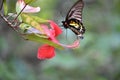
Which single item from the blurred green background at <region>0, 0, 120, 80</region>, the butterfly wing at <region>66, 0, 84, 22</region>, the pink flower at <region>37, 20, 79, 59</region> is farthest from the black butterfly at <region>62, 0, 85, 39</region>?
the blurred green background at <region>0, 0, 120, 80</region>

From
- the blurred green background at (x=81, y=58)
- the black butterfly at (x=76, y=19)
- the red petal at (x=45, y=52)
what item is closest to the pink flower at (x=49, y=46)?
the red petal at (x=45, y=52)

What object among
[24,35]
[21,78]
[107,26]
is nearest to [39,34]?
[24,35]

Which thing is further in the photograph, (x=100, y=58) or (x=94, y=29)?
(x=94, y=29)

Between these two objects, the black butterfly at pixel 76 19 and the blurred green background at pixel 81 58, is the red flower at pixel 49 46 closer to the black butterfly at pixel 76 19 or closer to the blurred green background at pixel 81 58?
the black butterfly at pixel 76 19

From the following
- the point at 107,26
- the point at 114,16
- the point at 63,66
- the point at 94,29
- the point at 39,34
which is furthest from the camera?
the point at 94,29

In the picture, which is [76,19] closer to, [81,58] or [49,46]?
[49,46]

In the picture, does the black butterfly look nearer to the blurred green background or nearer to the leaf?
the leaf

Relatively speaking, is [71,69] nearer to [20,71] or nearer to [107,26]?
[20,71]

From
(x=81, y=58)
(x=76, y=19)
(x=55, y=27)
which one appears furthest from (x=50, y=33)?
(x=81, y=58)
